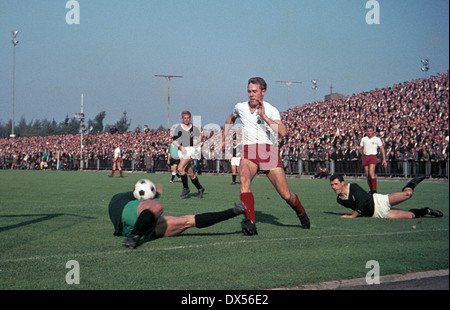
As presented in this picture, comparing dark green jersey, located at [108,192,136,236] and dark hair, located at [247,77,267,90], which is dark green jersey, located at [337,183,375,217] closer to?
dark hair, located at [247,77,267,90]

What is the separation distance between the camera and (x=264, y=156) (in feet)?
25.8

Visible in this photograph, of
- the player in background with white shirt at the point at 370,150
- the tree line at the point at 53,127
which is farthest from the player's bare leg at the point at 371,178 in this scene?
the tree line at the point at 53,127

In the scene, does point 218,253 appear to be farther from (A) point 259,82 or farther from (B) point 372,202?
(B) point 372,202

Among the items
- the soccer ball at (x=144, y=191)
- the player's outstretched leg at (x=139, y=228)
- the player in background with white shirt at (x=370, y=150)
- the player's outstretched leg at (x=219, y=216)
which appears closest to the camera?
the player's outstretched leg at (x=139, y=228)

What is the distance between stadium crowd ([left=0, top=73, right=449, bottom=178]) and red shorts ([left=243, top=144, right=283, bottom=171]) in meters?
18.9

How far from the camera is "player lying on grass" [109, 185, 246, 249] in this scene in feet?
21.1

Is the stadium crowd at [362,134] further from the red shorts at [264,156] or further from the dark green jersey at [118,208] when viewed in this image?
the dark green jersey at [118,208]

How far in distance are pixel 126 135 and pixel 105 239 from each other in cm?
4280

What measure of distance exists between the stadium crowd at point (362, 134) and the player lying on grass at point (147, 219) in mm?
20120

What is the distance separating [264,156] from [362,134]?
22082 millimetres

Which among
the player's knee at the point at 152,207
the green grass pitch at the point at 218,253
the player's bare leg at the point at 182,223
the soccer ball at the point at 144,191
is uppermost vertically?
the soccer ball at the point at 144,191

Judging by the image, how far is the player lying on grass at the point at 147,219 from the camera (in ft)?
21.1

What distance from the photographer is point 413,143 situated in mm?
26766
